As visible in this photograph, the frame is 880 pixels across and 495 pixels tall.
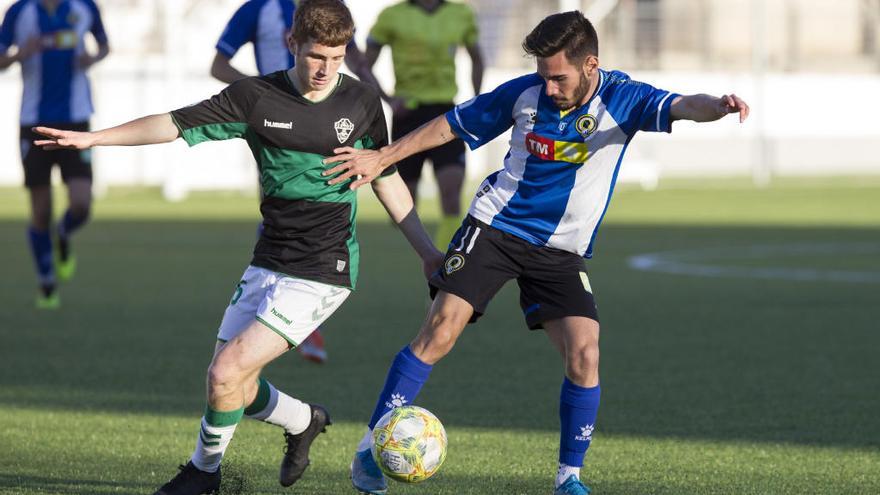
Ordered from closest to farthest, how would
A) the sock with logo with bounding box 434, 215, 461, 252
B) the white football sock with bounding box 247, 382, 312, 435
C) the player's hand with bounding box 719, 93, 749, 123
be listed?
the player's hand with bounding box 719, 93, 749, 123
the white football sock with bounding box 247, 382, 312, 435
the sock with logo with bounding box 434, 215, 461, 252

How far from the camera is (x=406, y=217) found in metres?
5.66

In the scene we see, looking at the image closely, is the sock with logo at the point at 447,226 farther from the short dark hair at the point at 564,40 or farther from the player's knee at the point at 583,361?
the short dark hair at the point at 564,40

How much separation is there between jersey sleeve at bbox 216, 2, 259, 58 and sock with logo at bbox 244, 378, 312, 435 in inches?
144

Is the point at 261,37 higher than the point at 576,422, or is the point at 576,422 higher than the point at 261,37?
the point at 261,37

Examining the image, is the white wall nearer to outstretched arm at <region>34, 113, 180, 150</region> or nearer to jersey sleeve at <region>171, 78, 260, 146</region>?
jersey sleeve at <region>171, 78, 260, 146</region>

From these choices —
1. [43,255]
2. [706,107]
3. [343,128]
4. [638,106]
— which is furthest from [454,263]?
[43,255]

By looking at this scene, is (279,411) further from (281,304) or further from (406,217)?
(406,217)

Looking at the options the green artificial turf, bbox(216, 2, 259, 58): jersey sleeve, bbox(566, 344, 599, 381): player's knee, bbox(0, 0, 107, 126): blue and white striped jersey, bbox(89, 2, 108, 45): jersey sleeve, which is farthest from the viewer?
bbox(89, 2, 108, 45): jersey sleeve

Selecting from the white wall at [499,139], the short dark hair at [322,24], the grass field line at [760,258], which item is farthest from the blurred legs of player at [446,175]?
the white wall at [499,139]

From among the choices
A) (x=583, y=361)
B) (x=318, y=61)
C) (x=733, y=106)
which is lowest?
(x=583, y=361)

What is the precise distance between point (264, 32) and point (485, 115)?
11.7 feet

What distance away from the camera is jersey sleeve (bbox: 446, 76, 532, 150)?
5594 millimetres

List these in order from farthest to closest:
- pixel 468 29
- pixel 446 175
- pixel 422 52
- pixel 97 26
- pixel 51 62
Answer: pixel 97 26
pixel 51 62
pixel 468 29
pixel 422 52
pixel 446 175

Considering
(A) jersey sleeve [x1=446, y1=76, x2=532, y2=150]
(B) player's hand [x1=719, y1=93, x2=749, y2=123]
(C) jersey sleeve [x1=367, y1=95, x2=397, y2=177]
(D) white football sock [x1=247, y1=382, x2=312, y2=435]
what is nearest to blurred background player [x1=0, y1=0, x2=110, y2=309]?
(D) white football sock [x1=247, y1=382, x2=312, y2=435]
